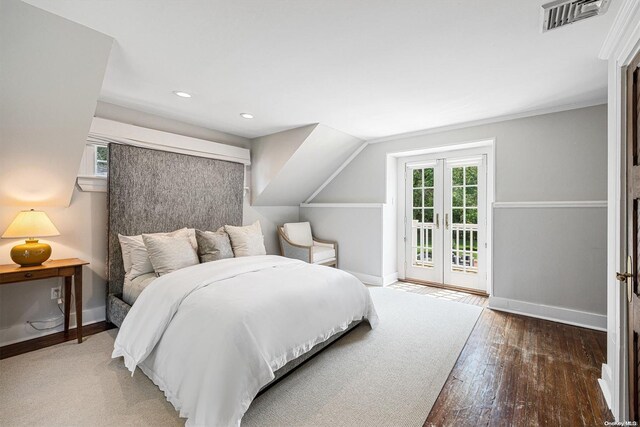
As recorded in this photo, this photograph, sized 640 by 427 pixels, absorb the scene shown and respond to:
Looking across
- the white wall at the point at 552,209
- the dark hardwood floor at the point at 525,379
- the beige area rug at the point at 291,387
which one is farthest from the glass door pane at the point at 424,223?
the beige area rug at the point at 291,387

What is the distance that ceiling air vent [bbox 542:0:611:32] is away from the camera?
1551 millimetres

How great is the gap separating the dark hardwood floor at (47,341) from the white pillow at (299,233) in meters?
2.61

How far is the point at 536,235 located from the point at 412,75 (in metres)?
2.33

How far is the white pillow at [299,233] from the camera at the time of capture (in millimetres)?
4797

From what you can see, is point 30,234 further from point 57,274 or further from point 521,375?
point 521,375

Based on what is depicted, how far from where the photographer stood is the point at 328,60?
215 centimetres

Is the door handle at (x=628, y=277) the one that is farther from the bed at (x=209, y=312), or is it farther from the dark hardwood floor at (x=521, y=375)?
the bed at (x=209, y=312)

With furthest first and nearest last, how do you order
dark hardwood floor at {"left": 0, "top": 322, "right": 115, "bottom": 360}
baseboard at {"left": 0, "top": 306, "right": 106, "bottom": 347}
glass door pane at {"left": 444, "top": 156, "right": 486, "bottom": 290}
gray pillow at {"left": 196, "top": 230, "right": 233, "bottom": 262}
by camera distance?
glass door pane at {"left": 444, "top": 156, "right": 486, "bottom": 290} < gray pillow at {"left": 196, "top": 230, "right": 233, "bottom": 262} < baseboard at {"left": 0, "top": 306, "right": 106, "bottom": 347} < dark hardwood floor at {"left": 0, "top": 322, "right": 115, "bottom": 360}

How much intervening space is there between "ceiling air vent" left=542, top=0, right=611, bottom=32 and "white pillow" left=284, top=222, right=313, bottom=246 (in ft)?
12.7

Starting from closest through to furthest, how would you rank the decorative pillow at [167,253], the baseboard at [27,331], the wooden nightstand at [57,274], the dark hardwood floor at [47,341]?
the wooden nightstand at [57,274], the dark hardwood floor at [47,341], the baseboard at [27,331], the decorative pillow at [167,253]

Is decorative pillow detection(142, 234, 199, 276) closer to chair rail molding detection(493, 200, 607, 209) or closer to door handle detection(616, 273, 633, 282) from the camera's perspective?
door handle detection(616, 273, 633, 282)

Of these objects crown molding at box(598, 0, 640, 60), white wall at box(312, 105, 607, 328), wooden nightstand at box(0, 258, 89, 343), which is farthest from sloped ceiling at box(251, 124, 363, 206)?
crown molding at box(598, 0, 640, 60)

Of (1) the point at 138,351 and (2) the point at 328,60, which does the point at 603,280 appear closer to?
(2) the point at 328,60

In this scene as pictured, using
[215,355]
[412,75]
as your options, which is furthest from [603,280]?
[215,355]
